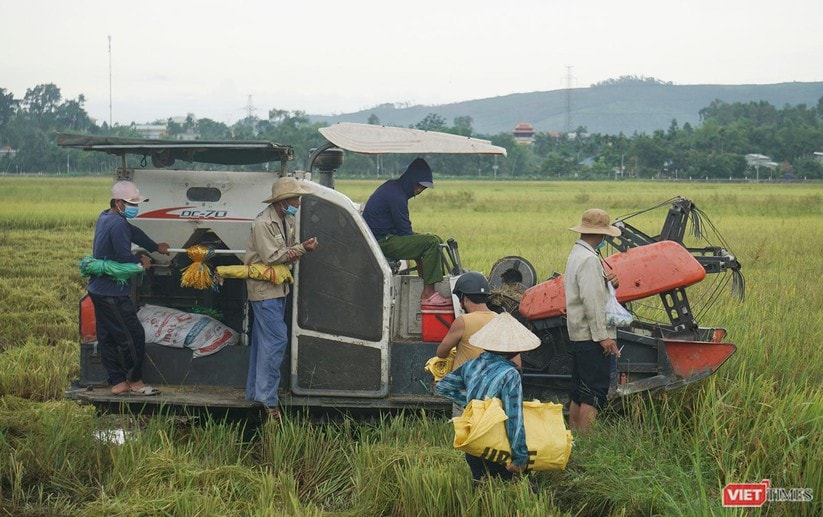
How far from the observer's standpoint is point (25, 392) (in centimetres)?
868

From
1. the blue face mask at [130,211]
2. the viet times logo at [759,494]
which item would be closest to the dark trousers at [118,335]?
the blue face mask at [130,211]

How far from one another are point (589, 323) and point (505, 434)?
168 cm

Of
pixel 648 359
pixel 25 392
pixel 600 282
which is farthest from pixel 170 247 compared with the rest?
pixel 648 359

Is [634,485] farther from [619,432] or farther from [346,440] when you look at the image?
[346,440]

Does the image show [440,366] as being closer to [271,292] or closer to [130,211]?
[271,292]

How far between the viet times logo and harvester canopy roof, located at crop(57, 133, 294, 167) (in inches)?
144

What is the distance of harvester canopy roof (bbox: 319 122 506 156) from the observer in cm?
672

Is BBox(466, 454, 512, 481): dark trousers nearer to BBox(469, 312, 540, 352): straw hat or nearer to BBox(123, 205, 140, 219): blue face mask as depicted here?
BBox(469, 312, 540, 352): straw hat

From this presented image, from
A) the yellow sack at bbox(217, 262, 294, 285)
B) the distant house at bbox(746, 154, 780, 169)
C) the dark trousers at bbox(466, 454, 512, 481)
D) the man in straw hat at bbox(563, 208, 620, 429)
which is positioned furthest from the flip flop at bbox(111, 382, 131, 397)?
the distant house at bbox(746, 154, 780, 169)

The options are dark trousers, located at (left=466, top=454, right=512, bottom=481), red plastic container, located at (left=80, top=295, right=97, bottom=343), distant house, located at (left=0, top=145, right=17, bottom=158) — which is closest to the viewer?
dark trousers, located at (left=466, top=454, right=512, bottom=481)

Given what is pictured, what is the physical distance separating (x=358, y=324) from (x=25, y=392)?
3.63 metres

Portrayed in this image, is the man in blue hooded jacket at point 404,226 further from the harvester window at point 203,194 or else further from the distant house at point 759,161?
the distant house at point 759,161

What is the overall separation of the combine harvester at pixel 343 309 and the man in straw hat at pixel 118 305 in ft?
0.56

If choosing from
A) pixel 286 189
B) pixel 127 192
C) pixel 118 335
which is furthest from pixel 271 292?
pixel 127 192
